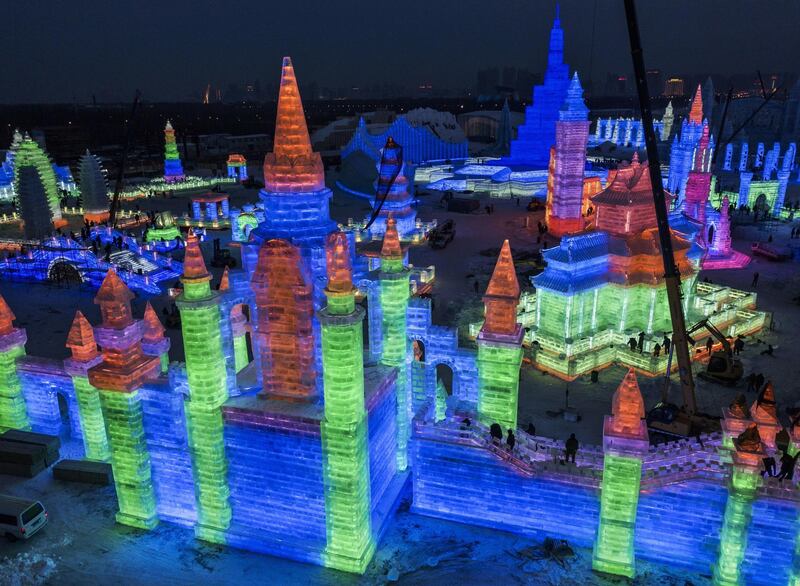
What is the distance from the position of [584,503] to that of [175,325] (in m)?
23.2

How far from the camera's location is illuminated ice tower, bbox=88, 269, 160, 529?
15.0 m

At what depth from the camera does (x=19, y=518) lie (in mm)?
15609

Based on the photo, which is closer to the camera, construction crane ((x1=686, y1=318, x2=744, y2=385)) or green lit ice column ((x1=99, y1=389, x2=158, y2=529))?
green lit ice column ((x1=99, y1=389, x2=158, y2=529))

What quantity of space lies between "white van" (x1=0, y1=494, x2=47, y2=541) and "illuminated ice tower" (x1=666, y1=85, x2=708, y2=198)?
4120 centimetres

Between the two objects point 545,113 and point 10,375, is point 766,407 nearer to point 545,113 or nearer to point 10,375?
point 10,375

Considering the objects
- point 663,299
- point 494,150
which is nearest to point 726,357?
point 663,299

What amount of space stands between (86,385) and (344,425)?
9674 mm

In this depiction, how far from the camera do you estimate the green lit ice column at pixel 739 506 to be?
13.0 metres

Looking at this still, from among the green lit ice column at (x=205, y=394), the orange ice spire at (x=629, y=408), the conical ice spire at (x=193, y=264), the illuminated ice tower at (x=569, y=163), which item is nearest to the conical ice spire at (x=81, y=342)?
the green lit ice column at (x=205, y=394)

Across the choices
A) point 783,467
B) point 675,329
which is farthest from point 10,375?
point 783,467

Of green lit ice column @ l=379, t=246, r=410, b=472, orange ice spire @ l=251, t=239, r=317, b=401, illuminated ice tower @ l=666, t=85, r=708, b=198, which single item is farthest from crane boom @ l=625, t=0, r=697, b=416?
illuminated ice tower @ l=666, t=85, r=708, b=198

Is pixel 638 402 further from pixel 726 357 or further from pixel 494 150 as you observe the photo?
pixel 494 150

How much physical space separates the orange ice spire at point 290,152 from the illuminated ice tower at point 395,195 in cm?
3219

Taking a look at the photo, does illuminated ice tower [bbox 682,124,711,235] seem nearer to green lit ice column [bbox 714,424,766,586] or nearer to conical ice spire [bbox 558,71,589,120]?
conical ice spire [bbox 558,71,589,120]
